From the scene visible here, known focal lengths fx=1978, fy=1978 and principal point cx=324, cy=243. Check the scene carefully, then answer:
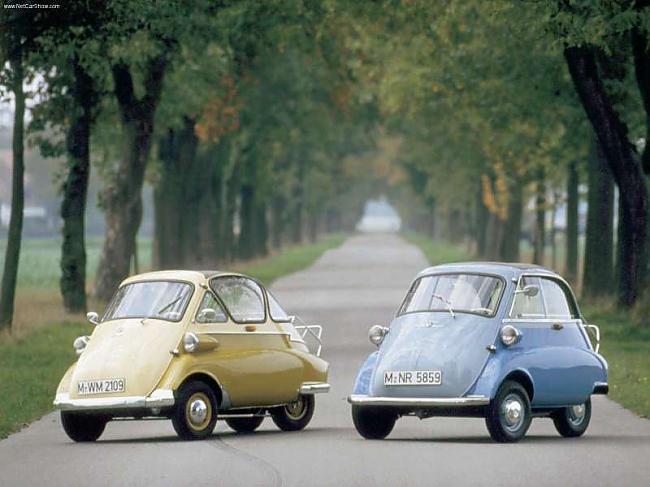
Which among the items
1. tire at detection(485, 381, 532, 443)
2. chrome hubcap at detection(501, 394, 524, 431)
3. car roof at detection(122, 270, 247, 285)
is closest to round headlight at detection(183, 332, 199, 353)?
car roof at detection(122, 270, 247, 285)

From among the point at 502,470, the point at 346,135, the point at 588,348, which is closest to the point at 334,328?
the point at 588,348

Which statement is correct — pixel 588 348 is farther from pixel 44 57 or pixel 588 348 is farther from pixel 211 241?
pixel 211 241

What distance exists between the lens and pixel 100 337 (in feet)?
58.2

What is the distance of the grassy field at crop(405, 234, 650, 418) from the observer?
872 inches

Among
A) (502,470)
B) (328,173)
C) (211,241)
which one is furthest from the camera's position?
(328,173)

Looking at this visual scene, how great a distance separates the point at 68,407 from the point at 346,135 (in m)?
74.3

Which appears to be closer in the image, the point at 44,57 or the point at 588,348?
the point at 588,348

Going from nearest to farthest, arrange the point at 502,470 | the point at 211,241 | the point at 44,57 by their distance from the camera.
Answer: the point at 502,470 < the point at 44,57 < the point at 211,241

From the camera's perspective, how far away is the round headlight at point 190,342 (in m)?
17.2

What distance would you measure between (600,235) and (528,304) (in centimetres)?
2278

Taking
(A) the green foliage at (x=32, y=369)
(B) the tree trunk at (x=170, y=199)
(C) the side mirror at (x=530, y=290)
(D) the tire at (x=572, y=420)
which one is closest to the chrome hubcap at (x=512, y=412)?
(C) the side mirror at (x=530, y=290)

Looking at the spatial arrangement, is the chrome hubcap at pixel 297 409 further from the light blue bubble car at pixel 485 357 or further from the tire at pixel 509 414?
the tire at pixel 509 414

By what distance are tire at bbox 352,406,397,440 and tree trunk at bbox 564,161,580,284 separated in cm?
3230

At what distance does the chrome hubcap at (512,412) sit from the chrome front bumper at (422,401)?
319 millimetres
